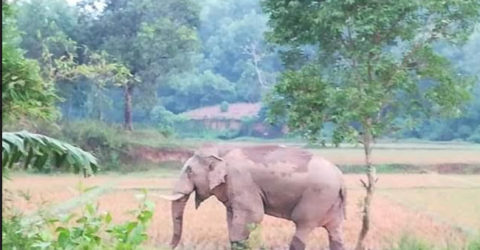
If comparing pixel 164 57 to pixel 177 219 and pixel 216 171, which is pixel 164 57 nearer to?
pixel 216 171

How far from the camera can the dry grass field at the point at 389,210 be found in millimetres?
2758

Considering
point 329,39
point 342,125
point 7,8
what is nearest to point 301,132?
point 342,125

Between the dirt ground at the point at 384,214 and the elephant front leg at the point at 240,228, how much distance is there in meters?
0.06

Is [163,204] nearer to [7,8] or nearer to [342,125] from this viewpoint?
[342,125]

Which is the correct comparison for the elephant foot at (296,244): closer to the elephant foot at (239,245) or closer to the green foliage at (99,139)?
the elephant foot at (239,245)

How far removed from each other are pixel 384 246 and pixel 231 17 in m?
0.88

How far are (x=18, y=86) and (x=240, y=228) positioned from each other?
Result: 3.37ft

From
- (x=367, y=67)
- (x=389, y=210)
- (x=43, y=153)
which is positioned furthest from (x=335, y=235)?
(x=43, y=153)

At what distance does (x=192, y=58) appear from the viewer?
279 centimetres

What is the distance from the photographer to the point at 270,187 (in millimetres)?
2762

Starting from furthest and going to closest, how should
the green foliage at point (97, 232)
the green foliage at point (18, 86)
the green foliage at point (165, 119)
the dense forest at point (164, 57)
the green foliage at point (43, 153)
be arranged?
1. the green foliage at point (165, 119)
2. the dense forest at point (164, 57)
3. the green foliage at point (18, 86)
4. the green foliage at point (43, 153)
5. the green foliage at point (97, 232)

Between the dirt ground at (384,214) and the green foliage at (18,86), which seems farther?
the dirt ground at (384,214)

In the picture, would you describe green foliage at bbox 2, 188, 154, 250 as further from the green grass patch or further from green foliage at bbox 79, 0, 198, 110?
the green grass patch

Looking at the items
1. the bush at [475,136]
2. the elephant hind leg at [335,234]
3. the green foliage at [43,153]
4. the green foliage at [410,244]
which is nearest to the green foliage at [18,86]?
the green foliage at [43,153]
